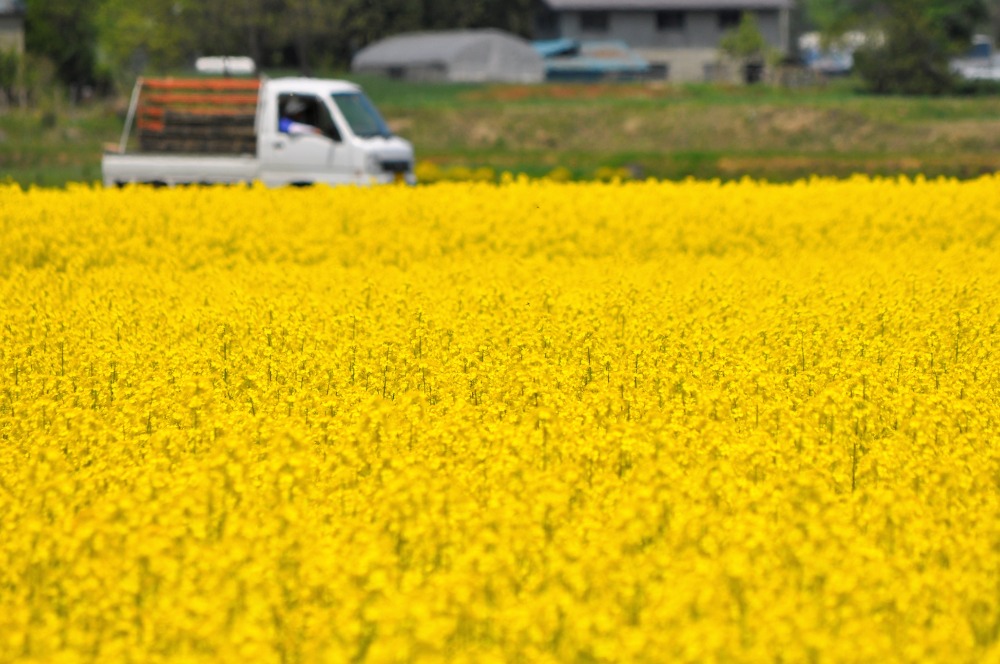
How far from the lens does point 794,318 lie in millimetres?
12297

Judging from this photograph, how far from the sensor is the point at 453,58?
73.2 meters

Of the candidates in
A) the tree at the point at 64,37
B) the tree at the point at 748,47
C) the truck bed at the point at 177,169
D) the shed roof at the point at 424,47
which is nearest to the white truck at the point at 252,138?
the truck bed at the point at 177,169

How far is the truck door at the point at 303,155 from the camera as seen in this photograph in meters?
24.3

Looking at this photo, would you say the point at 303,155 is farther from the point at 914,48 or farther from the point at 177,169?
the point at 914,48

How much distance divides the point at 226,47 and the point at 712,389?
192ft

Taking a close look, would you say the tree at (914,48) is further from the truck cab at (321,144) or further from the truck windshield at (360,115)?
the truck cab at (321,144)

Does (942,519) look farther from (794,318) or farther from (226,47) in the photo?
(226,47)

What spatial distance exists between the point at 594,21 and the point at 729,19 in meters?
7.26

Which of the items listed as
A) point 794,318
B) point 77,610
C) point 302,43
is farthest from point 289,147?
point 302,43

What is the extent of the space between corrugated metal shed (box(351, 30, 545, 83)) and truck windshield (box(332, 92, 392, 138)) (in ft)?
159

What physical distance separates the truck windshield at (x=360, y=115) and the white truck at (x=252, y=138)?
2cm

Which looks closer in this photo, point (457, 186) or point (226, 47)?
point (457, 186)

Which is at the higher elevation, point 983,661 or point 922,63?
point 983,661

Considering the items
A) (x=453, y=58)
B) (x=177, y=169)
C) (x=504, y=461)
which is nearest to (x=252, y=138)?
(x=177, y=169)
